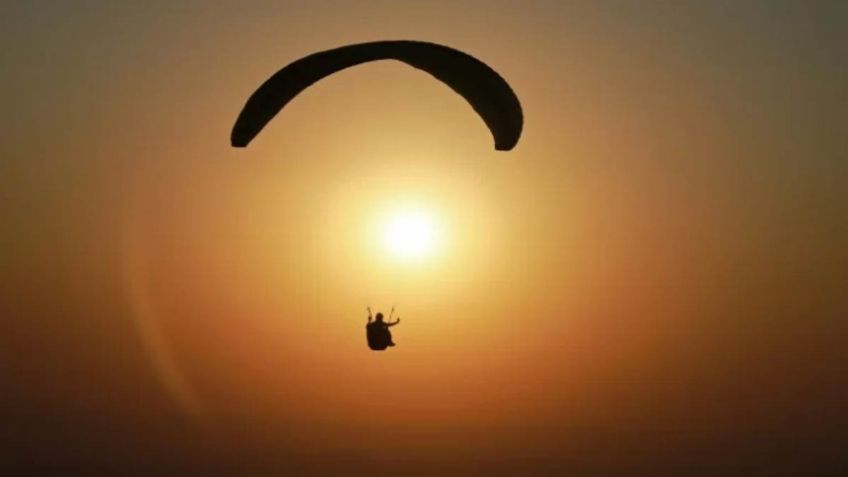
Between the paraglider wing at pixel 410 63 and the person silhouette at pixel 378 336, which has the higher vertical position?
the paraglider wing at pixel 410 63

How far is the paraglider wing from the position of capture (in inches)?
547

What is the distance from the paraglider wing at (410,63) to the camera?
547 inches

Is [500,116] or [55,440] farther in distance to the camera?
[55,440]

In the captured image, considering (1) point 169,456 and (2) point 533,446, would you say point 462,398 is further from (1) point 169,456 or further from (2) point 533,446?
(1) point 169,456

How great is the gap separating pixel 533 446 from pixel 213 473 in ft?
53.5

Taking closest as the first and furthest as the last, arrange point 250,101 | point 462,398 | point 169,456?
point 250,101 → point 462,398 → point 169,456

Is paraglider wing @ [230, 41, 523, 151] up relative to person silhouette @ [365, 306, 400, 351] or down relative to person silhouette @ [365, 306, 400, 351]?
up

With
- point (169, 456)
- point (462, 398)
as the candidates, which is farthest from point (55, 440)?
point (462, 398)

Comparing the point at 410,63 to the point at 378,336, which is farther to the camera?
the point at 378,336

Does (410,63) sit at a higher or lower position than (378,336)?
higher

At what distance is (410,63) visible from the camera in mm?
14172

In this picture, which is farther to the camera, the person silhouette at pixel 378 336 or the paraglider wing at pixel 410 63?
the person silhouette at pixel 378 336

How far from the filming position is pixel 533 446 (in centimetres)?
4806

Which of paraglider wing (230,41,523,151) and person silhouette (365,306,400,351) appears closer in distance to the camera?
paraglider wing (230,41,523,151)
